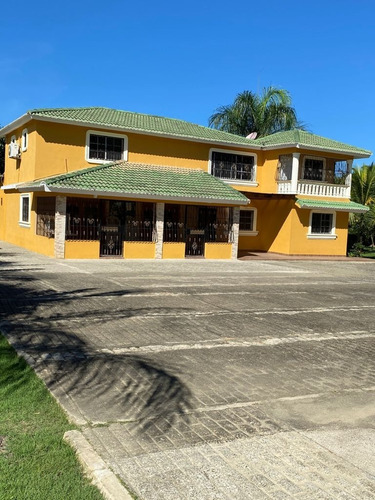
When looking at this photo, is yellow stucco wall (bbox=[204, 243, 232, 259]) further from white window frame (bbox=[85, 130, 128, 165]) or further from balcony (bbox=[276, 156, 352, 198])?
white window frame (bbox=[85, 130, 128, 165])

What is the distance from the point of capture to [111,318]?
8914mm

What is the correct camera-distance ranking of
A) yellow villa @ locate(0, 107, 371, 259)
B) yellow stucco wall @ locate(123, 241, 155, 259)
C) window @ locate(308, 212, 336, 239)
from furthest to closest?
window @ locate(308, 212, 336, 239), yellow stucco wall @ locate(123, 241, 155, 259), yellow villa @ locate(0, 107, 371, 259)

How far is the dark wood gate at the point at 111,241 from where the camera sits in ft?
66.5

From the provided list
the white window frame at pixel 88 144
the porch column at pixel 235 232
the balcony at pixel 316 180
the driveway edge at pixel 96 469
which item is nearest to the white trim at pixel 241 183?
the balcony at pixel 316 180

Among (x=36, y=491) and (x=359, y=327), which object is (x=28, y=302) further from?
(x=36, y=491)

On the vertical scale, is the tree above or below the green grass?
above

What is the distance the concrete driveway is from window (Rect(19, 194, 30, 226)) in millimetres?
11432

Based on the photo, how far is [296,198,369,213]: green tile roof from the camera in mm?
24656

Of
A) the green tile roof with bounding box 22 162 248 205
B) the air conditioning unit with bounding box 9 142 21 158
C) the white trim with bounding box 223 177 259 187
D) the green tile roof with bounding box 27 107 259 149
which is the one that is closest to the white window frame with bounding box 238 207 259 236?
the white trim with bounding box 223 177 259 187

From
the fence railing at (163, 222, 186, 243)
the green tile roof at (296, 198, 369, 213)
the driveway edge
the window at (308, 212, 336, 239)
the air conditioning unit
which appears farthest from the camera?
the window at (308, 212, 336, 239)

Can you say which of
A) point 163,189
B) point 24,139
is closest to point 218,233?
point 163,189

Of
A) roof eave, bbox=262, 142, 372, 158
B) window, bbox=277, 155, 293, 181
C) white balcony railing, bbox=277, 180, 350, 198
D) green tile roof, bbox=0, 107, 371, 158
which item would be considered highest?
green tile roof, bbox=0, 107, 371, 158

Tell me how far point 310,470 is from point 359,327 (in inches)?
232

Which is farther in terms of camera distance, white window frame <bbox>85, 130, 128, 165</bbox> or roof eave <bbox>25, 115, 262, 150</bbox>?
white window frame <bbox>85, 130, 128, 165</bbox>
